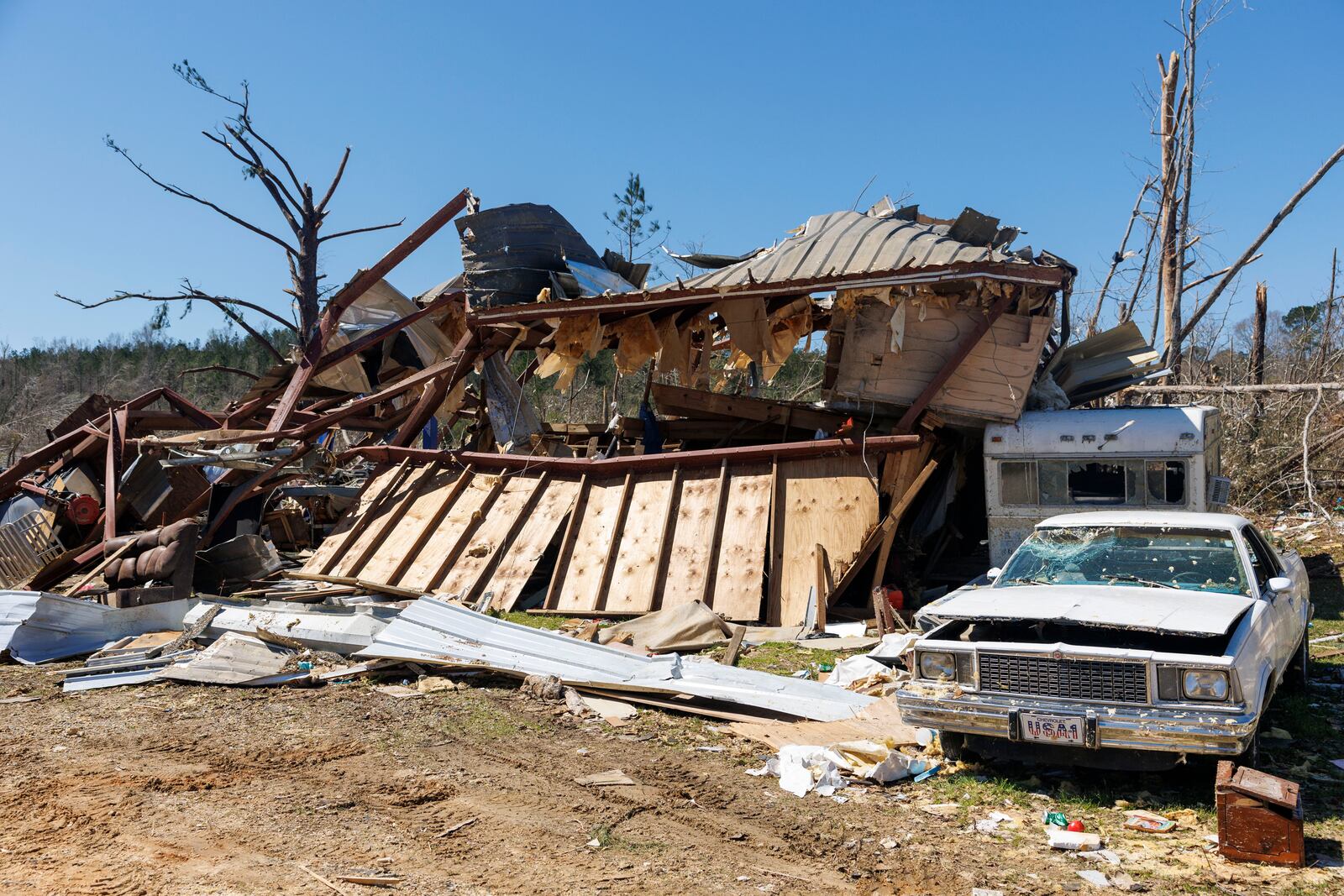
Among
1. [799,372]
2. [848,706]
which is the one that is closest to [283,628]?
[848,706]

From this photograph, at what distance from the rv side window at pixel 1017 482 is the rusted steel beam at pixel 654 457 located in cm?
135

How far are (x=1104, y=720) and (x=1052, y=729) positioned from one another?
0.87 ft

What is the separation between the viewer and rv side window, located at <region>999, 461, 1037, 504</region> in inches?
432

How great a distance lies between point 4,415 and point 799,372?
38.0 meters

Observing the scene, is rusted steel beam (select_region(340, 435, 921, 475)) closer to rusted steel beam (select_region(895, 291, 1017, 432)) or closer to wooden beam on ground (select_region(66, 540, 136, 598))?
rusted steel beam (select_region(895, 291, 1017, 432))

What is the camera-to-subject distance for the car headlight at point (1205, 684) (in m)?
4.95

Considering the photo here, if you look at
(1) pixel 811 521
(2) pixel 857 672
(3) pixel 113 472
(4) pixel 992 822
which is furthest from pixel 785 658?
(3) pixel 113 472

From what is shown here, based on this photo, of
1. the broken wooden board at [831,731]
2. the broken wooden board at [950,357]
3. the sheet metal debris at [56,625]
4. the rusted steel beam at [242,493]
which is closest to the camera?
the broken wooden board at [831,731]

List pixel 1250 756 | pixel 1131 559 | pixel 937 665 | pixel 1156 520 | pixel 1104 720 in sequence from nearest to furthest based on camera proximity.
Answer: pixel 1104 720 → pixel 1250 756 → pixel 937 665 → pixel 1131 559 → pixel 1156 520

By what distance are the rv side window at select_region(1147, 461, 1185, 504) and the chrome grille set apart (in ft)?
19.6

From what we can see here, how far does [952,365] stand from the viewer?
1145 centimetres

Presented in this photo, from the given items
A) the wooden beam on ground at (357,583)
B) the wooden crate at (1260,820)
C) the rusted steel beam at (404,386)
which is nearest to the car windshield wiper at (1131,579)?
the wooden crate at (1260,820)

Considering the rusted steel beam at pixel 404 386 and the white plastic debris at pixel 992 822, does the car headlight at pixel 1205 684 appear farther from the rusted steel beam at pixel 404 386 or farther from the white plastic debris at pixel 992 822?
the rusted steel beam at pixel 404 386

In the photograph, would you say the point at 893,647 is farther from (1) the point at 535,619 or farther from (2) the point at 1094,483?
(1) the point at 535,619
